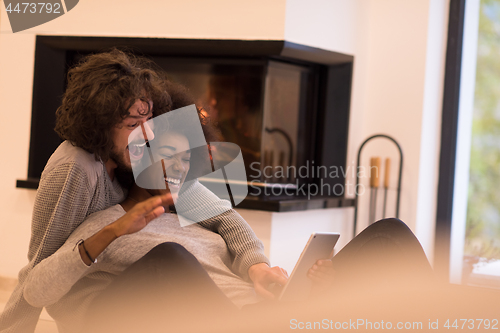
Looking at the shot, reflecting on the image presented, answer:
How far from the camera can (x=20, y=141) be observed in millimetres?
2307

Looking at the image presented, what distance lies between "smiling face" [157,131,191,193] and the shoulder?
0.16 metres

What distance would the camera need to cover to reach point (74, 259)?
0.88 metres

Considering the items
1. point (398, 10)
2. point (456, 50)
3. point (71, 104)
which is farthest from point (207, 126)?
point (456, 50)

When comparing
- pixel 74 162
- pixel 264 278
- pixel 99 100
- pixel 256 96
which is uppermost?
pixel 256 96

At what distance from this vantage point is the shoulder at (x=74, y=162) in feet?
3.29

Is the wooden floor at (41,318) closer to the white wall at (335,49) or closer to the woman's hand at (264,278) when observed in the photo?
the white wall at (335,49)

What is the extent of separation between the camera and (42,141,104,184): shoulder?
100cm

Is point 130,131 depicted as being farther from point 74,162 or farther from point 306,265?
point 306,265

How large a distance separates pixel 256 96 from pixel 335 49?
49 centimetres

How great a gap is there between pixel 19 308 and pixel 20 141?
1507 mm

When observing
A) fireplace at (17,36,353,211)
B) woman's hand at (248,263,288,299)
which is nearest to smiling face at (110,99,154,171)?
woman's hand at (248,263,288,299)


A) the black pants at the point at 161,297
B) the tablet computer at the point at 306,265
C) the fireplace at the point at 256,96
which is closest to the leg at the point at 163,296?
the black pants at the point at 161,297

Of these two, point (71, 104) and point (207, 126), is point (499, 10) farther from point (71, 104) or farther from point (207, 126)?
point (71, 104)

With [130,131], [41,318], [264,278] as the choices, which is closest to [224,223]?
[264,278]
